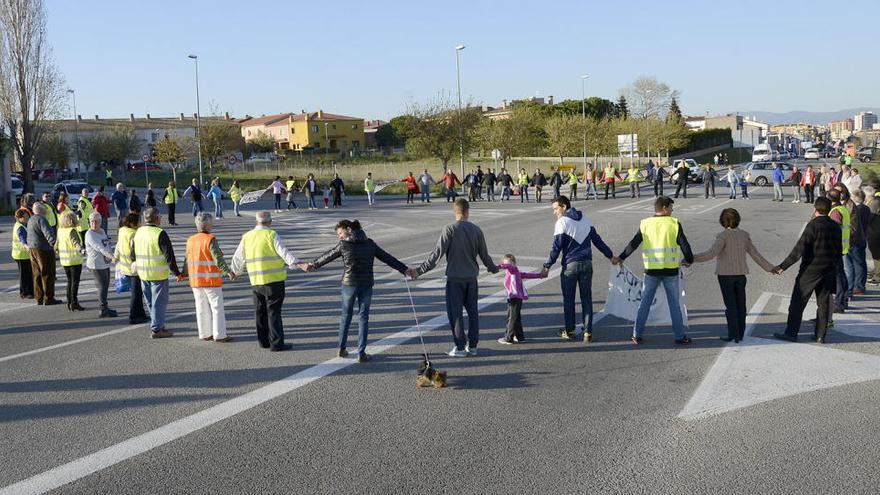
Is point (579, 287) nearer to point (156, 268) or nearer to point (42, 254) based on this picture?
point (156, 268)

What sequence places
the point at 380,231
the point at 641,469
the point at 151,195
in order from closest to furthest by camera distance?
1. the point at 641,469
2. the point at 380,231
3. the point at 151,195

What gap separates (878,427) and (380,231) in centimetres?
1906

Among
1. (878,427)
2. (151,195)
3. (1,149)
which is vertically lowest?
(878,427)

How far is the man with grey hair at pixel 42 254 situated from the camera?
12344 millimetres

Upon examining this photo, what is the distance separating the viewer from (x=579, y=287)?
8977 mm

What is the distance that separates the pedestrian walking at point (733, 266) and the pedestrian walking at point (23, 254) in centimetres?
1108

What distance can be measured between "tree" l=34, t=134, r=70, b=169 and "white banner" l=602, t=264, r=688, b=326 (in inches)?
2921

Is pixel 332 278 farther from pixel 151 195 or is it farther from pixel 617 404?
pixel 151 195

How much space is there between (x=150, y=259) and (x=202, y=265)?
3.41ft

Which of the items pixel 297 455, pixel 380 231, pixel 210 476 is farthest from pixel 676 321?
pixel 380 231

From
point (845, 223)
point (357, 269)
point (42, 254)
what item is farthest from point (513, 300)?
point (42, 254)

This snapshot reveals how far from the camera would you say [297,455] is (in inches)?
227

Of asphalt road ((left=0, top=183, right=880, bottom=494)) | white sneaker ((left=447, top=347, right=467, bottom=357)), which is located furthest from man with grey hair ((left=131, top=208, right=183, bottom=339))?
white sneaker ((left=447, top=347, right=467, bottom=357))

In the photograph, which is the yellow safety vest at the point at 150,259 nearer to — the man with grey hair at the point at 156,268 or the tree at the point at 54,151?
the man with grey hair at the point at 156,268
